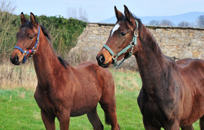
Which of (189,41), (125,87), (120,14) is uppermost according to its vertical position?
(120,14)

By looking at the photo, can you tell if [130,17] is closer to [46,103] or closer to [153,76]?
[153,76]

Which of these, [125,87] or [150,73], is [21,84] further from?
[150,73]

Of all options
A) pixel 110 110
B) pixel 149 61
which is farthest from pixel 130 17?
pixel 110 110

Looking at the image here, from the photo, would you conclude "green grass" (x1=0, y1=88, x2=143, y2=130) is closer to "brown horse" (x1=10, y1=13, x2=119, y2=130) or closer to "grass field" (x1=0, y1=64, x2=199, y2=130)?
"grass field" (x1=0, y1=64, x2=199, y2=130)

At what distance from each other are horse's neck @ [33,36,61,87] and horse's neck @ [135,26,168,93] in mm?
1800

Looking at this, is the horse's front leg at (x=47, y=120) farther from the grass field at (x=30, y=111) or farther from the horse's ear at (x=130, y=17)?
the horse's ear at (x=130, y=17)

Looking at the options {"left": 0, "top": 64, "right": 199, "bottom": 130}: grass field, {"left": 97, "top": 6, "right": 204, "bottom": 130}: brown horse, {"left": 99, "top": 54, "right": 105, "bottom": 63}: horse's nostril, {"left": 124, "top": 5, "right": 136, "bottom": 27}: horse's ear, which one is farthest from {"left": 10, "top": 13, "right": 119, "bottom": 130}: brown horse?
{"left": 124, "top": 5, "right": 136, "bottom": 27}: horse's ear

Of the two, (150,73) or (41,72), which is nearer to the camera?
(150,73)

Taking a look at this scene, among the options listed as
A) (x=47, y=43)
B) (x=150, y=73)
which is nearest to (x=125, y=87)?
(x=47, y=43)

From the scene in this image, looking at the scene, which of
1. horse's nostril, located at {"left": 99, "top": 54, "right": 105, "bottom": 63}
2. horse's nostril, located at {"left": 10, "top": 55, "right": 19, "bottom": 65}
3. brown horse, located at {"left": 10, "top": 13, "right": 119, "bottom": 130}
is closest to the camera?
horse's nostril, located at {"left": 99, "top": 54, "right": 105, "bottom": 63}

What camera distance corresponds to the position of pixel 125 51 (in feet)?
9.63

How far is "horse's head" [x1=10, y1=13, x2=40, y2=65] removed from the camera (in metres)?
3.87

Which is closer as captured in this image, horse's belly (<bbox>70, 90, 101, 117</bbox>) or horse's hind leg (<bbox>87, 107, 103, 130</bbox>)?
horse's belly (<bbox>70, 90, 101, 117</bbox>)

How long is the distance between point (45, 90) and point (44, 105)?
0.84 ft
